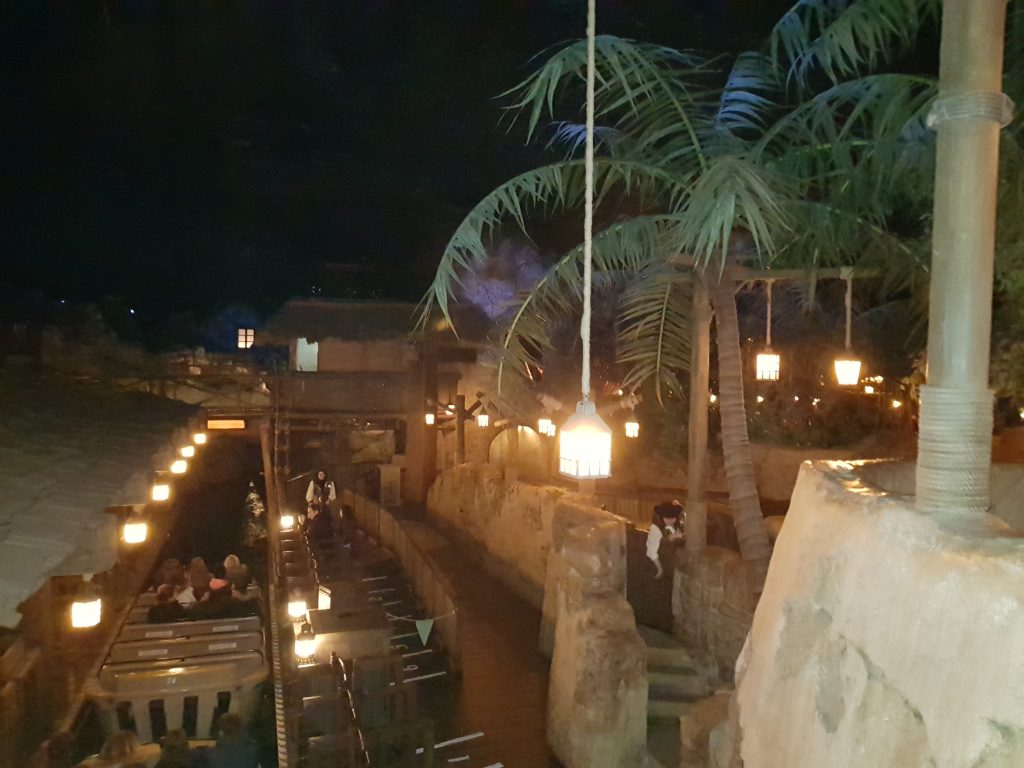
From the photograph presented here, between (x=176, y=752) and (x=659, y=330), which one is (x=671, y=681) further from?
(x=176, y=752)

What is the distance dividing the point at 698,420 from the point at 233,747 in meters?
7.84

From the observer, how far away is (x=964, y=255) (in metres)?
3.87

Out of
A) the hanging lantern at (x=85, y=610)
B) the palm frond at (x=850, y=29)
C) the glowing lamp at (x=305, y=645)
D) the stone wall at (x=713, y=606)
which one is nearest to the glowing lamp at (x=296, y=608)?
the glowing lamp at (x=305, y=645)

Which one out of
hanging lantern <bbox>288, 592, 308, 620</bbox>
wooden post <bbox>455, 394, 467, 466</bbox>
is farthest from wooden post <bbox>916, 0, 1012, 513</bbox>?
wooden post <bbox>455, 394, 467, 466</bbox>

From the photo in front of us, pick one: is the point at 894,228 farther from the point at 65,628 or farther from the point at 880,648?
the point at 65,628

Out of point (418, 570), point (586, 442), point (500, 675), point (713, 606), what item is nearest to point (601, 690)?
point (713, 606)

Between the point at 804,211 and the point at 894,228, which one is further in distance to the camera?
the point at 894,228

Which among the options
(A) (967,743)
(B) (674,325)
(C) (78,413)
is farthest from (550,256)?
(A) (967,743)

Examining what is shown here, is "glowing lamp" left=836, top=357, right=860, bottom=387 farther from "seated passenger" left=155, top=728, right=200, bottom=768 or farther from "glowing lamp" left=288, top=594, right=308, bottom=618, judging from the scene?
"seated passenger" left=155, top=728, right=200, bottom=768

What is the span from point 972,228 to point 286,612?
1117 centimetres

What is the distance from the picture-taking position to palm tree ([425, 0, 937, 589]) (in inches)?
244

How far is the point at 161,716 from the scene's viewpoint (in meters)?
10.8

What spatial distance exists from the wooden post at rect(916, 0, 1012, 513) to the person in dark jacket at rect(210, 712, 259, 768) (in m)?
9.82

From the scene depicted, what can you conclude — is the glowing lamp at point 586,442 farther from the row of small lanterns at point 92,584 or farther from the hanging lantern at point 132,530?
the hanging lantern at point 132,530
